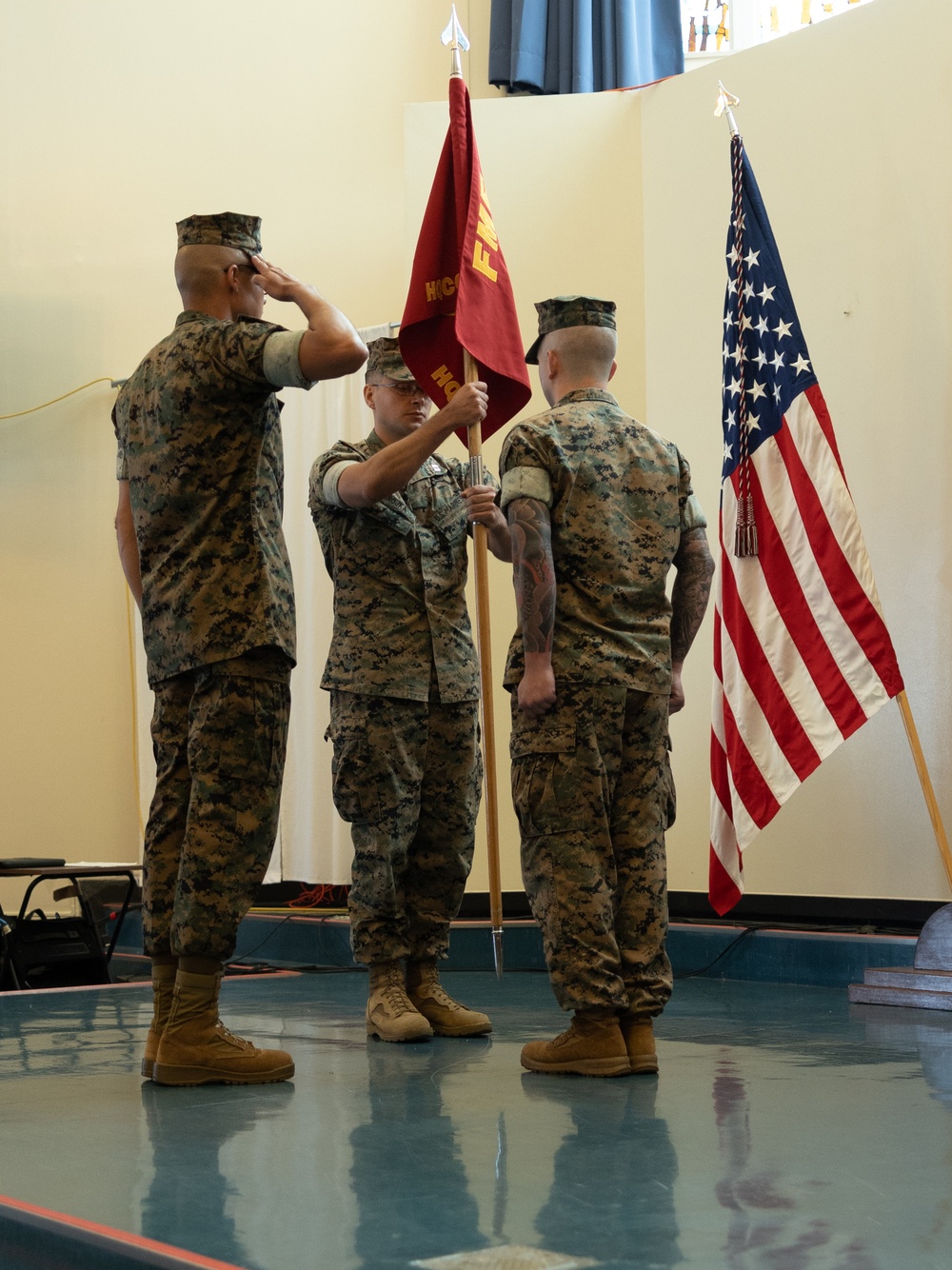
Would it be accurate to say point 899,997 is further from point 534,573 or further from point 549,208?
point 549,208

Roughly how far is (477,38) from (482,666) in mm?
4122

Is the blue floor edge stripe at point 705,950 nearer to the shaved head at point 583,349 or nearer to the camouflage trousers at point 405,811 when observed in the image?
the camouflage trousers at point 405,811

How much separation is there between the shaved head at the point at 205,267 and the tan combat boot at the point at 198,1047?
124 cm

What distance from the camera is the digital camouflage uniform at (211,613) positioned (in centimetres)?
257

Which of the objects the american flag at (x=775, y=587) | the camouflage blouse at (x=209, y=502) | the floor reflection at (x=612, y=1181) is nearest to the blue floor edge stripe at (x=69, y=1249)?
the floor reflection at (x=612, y=1181)

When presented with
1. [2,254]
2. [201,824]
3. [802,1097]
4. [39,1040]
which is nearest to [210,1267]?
[201,824]

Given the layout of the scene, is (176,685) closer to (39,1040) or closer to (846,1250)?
(39,1040)

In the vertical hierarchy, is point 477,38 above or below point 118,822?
above

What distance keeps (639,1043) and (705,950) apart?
6.46 feet

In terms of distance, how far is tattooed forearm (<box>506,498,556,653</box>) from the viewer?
2721 mm

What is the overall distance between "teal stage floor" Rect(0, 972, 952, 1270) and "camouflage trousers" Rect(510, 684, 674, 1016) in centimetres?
21

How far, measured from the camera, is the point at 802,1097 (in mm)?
2521

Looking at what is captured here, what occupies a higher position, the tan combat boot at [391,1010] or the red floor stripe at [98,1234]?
the red floor stripe at [98,1234]

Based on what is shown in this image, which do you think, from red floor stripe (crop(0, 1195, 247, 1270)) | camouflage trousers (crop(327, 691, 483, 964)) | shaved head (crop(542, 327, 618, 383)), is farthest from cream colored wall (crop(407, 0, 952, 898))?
red floor stripe (crop(0, 1195, 247, 1270))
